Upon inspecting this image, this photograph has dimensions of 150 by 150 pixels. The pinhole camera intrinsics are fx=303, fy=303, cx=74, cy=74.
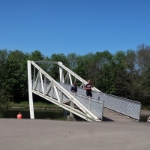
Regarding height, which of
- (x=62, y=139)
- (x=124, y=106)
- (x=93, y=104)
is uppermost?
(x=93, y=104)

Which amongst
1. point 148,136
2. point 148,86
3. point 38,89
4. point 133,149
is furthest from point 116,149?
point 148,86

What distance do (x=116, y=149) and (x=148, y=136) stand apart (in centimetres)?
284

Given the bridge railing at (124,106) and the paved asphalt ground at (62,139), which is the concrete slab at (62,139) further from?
the bridge railing at (124,106)

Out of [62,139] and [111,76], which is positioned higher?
[111,76]

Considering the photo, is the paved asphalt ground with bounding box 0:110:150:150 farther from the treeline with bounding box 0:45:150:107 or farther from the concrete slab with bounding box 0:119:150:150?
the treeline with bounding box 0:45:150:107

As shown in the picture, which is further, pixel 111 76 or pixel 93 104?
pixel 111 76

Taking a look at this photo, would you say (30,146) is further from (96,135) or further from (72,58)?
(72,58)

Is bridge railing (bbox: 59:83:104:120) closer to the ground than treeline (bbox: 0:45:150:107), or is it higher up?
closer to the ground

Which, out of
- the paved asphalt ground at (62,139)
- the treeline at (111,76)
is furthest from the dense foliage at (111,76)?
the paved asphalt ground at (62,139)

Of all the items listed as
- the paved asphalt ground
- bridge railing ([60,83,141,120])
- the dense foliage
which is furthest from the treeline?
the paved asphalt ground

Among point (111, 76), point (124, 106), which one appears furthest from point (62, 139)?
point (111, 76)

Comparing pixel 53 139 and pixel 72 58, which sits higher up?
pixel 72 58

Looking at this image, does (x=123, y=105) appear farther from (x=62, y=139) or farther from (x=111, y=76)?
(x=111, y=76)

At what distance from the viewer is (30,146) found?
24.7 feet
